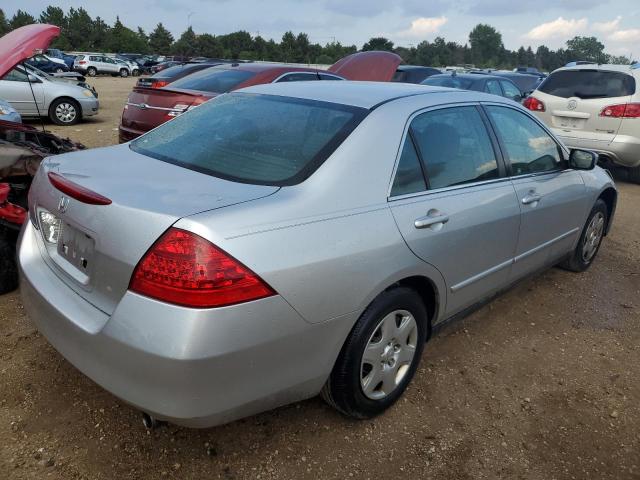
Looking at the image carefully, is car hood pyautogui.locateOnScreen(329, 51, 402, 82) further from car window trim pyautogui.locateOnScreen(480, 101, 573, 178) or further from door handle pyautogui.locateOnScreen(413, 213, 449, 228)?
door handle pyautogui.locateOnScreen(413, 213, 449, 228)

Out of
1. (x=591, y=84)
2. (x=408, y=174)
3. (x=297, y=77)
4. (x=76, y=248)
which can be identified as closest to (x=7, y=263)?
(x=76, y=248)

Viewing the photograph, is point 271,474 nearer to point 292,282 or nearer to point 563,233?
point 292,282

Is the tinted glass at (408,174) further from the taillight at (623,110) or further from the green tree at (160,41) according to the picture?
the green tree at (160,41)

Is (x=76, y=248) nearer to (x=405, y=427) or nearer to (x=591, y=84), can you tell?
(x=405, y=427)

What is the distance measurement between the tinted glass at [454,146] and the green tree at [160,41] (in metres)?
83.0

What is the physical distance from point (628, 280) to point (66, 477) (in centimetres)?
460

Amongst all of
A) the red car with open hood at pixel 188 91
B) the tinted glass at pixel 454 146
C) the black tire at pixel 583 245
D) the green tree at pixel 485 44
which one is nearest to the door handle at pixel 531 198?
the tinted glass at pixel 454 146

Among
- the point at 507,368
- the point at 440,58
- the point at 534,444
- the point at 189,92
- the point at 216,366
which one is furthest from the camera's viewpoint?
the point at 440,58

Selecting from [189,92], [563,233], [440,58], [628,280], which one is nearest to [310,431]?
[563,233]

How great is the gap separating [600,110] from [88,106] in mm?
9952

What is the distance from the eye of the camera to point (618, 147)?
298 inches

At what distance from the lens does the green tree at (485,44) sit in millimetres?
104000

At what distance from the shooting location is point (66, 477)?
2170 mm

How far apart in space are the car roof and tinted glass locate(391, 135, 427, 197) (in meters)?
0.28
